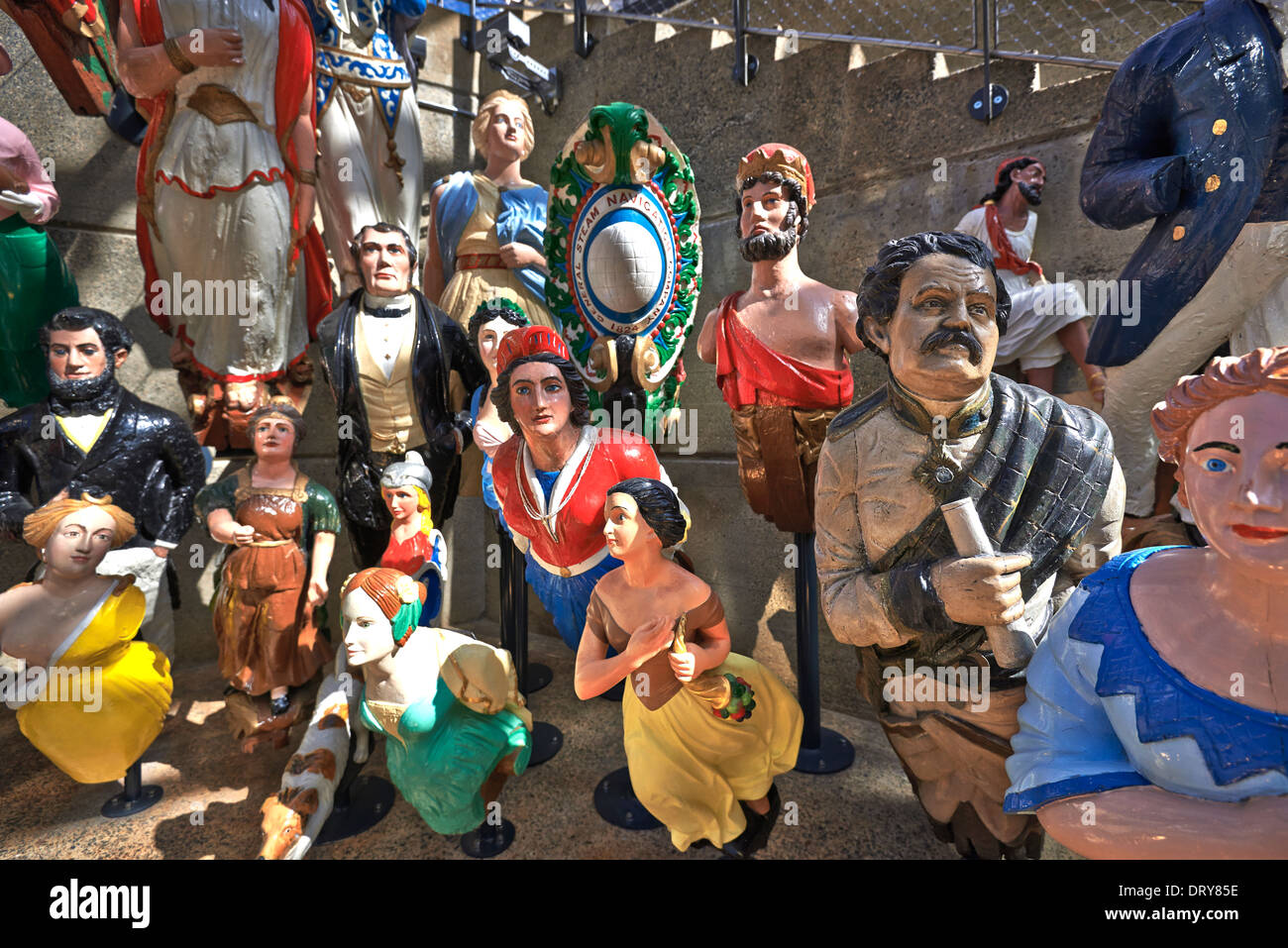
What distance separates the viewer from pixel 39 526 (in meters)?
2.02

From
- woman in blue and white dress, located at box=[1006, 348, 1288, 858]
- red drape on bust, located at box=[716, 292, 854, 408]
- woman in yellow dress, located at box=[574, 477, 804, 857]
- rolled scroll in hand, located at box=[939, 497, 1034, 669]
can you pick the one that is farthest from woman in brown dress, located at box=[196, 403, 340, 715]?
woman in blue and white dress, located at box=[1006, 348, 1288, 858]

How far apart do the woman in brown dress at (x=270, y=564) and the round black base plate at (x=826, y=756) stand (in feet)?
5.81

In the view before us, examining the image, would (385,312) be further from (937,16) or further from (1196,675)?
(937,16)

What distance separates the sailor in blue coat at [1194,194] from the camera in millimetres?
1467

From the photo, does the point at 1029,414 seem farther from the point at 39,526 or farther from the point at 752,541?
the point at 39,526

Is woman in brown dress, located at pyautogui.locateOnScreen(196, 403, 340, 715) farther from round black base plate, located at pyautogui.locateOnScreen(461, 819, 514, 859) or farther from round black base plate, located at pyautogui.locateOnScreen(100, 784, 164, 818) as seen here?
round black base plate, located at pyautogui.locateOnScreen(461, 819, 514, 859)

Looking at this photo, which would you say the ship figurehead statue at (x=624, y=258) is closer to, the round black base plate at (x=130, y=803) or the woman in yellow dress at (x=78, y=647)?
the woman in yellow dress at (x=78, y=647)

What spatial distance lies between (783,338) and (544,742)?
1700mm

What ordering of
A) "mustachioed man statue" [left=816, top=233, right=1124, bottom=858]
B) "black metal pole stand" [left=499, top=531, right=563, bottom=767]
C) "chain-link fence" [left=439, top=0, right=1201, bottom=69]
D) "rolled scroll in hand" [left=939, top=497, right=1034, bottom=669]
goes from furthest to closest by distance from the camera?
1. "chain-link fence" [left=439, top=0, right=1201, bottom=69]
2. "black metal pole stand" [left=499, top=531, right=563, bottom=767]
3. "mustachioed man statue" [left=816, top=233, right=1124, bottom=858]
4. "rolled scroll in hand" [left=939, top=497, right=1034, bottom=669]

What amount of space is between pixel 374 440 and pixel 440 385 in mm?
308

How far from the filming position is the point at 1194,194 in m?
1.56

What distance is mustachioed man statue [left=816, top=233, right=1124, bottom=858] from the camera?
4.17 ft

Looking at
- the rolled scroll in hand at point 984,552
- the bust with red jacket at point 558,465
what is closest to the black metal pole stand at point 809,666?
the bust with red jacket at point 558,465

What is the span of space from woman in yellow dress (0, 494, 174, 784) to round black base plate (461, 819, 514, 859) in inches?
43.5
